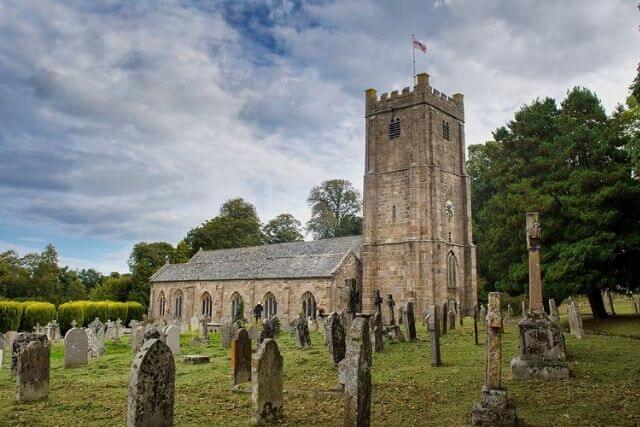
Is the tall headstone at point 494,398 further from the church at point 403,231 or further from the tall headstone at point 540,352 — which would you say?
the church at point 403,231

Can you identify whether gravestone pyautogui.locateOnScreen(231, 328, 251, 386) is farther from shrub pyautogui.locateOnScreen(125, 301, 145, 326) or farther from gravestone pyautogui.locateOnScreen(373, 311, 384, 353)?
shrub pyautogui.locateOnScreen(125, 301, 145, 326)

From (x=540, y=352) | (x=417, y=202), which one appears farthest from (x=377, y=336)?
(x=417, y=202)

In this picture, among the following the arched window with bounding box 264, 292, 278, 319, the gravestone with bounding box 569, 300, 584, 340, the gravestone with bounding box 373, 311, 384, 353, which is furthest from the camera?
the arched window with bounding box 264, 292, 278, 319

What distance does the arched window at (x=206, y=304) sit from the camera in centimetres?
4163

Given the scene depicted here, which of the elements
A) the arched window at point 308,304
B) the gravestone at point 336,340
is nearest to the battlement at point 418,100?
the arched window at point 308,304

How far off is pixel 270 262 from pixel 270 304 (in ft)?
11.9

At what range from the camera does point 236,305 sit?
3947 cm

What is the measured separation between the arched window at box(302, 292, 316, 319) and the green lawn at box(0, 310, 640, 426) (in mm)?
20041

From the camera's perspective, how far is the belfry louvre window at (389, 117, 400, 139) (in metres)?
34.2

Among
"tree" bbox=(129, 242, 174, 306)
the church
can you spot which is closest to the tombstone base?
the church

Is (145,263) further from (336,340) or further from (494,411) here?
(494,411)

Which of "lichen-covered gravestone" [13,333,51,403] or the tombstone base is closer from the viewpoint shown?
the tombstone base

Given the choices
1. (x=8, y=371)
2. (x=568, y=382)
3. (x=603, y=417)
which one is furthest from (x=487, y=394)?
(x=8, y=371)

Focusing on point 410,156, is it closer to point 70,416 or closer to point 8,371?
point 8,371
